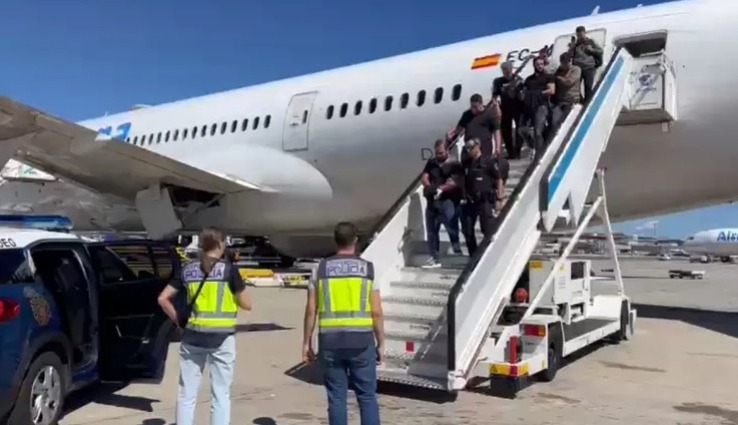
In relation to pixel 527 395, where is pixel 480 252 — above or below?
above

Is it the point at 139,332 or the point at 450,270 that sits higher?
the point at 450,270

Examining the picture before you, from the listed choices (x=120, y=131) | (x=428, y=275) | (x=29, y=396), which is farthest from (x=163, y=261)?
(x=120, y=131)

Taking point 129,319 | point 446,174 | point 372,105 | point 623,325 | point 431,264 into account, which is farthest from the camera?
point 372,105

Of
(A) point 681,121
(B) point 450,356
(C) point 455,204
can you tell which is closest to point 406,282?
(C) point 455,204

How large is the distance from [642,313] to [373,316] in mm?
10355

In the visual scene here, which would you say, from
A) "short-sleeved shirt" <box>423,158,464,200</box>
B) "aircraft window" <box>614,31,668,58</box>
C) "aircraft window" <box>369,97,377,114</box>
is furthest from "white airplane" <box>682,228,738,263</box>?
"short-sleeved shirt" <box>423,158,464,200</box>

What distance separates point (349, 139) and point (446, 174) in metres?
5.80

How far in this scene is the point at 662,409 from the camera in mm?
6844

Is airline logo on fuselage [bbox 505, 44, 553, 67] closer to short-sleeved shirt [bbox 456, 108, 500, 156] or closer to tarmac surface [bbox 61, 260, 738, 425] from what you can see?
short-sleeved shirt [bbox 456, 108, 500, 156]

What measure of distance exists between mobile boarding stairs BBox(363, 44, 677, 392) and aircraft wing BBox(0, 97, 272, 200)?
625 centimetres

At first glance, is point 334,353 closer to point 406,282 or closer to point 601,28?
point 406,282

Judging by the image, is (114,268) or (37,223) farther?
(114,268)

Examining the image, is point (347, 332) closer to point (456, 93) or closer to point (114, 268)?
point (114, 268)

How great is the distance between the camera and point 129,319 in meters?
7.09
